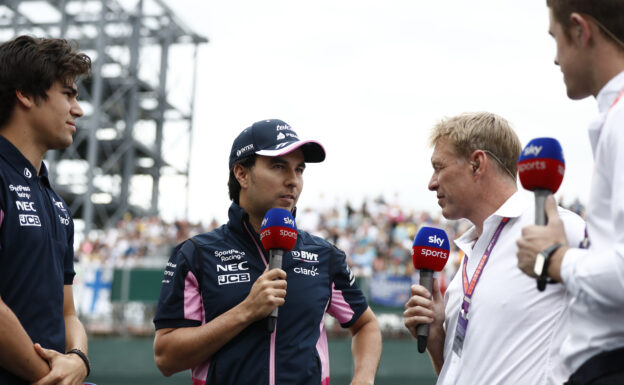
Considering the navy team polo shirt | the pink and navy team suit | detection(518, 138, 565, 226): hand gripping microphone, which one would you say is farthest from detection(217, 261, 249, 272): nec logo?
detection(518, 138, 565, 226): hand gripping microphone

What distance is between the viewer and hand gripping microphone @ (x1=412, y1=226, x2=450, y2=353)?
320 cm

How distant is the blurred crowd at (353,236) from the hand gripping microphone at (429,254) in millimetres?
8591

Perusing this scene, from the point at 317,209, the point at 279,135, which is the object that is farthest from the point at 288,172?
the point at 317,209

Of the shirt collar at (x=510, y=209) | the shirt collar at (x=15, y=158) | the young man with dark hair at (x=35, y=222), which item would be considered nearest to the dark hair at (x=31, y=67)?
the young man with dark hair at (x=35, y=222)

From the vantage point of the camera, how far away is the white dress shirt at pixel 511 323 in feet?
9.04

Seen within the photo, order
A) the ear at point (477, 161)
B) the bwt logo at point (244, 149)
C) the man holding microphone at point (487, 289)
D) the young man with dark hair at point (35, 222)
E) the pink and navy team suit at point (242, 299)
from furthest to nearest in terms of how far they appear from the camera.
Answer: the bwt logo at point (244, 149) < the ear at point (477, 161) < the pink and navy team suit at point (242, 299) < the man holding microphone at point (487, 289) < the young man with dark hair at point (35, 222)

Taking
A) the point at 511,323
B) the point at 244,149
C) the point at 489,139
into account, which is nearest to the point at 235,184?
the point at 244,149

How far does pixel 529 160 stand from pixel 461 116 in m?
0.98

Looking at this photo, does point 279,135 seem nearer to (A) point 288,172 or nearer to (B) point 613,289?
(A) point 288,172

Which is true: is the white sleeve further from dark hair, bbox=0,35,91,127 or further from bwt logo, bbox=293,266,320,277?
dark hair, bbox=0,35,91,127

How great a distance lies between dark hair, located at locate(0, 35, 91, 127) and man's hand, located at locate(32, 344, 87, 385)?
0.91 metres

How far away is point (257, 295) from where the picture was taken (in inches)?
117

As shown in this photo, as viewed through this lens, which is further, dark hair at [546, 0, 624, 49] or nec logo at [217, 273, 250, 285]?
nec logo at [217, 273, 250, 285]

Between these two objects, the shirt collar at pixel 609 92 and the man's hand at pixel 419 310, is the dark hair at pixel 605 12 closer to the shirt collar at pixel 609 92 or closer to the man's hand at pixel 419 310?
the shirt collar at pixel 609 92
